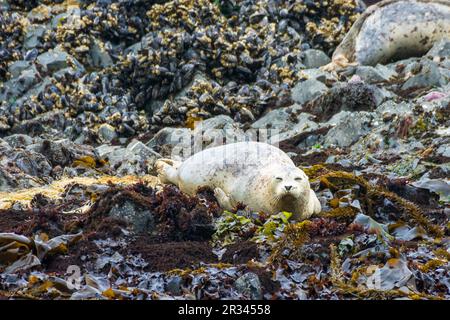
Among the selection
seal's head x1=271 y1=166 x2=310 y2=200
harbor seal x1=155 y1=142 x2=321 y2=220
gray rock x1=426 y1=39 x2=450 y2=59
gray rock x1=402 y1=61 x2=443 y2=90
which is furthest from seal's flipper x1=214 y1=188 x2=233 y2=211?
gray rock x1=426 y1=39 x2=450 y2=59

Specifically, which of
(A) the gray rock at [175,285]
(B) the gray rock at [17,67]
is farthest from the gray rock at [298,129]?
(A) the gray rock at [175,285]

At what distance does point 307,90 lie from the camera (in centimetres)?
1332

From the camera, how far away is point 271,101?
45.1ft

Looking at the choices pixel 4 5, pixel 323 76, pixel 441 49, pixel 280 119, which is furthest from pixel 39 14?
pixel 441 49

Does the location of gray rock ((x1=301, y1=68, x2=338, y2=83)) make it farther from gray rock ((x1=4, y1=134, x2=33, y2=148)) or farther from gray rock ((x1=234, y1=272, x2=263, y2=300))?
gray rock ((x1=234, y1=272, x2=263, y2=300))

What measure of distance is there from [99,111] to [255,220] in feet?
25.1

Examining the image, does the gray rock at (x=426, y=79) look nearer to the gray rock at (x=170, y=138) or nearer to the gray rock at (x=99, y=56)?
the gray rock at (x=170, y=138)

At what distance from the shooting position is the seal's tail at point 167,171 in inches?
361

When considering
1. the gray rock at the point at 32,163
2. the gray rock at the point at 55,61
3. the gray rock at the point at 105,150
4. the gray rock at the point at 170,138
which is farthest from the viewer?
the gray rock at the point at 55,61

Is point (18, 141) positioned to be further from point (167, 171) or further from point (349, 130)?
point (349, 130)

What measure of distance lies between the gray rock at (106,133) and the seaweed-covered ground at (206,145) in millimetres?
21

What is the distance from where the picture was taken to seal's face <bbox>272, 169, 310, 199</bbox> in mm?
7348

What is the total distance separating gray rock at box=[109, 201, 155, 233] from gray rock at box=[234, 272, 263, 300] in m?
1.62

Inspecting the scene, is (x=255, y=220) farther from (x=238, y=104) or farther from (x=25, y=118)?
(x=25, y=118)
